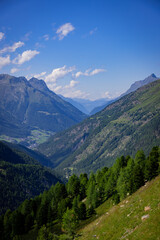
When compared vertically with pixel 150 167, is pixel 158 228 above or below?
above

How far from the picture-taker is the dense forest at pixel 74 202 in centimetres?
5922

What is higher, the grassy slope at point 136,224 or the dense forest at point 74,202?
the grassy slope at point 136,224

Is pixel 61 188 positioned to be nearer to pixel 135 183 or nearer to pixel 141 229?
pixel 135 183

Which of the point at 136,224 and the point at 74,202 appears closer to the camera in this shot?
the point at 136,224

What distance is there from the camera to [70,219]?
53.5 meters

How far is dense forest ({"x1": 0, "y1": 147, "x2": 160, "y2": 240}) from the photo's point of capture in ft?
194

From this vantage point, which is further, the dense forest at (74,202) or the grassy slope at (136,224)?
the dense forest at (74,202)

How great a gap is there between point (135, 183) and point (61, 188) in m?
45.1

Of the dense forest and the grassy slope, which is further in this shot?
the dense forest

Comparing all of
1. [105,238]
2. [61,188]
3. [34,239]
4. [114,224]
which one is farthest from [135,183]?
[34,239]

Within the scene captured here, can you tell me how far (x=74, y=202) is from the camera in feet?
230

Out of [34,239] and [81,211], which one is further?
[34,239]

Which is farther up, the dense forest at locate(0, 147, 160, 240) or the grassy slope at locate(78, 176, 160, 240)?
the grassy slope at locate(78, 176, 160, 240)

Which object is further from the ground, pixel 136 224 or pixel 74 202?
pixel 136 224
